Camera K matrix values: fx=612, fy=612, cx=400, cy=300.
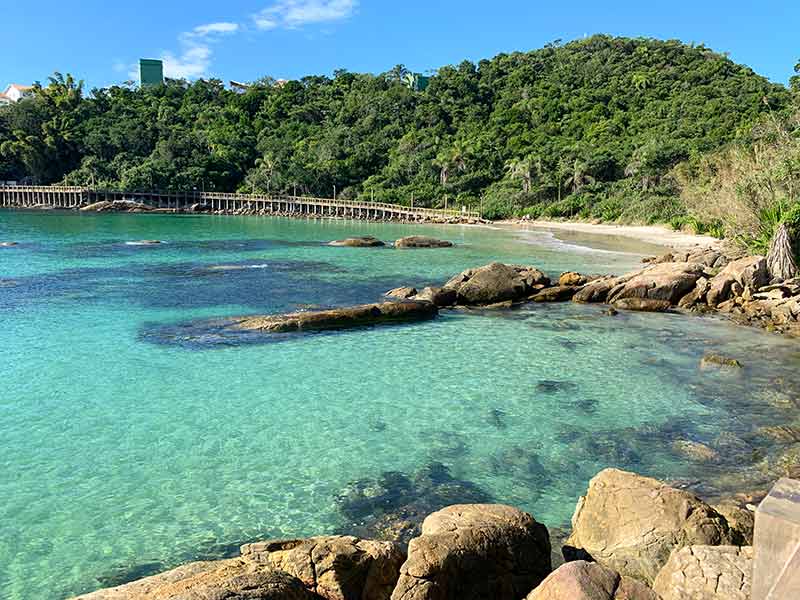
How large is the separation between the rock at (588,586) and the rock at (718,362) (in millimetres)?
9503

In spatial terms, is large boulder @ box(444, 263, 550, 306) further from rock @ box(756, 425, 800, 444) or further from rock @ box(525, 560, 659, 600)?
rock @ box(525, 560, 659, 600)

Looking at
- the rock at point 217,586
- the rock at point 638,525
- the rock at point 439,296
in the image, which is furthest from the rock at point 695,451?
the rock at point 439,296

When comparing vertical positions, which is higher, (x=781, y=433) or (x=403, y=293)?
(x=403, y=293)

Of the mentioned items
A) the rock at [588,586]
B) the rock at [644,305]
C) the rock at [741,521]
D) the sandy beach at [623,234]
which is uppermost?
the sandy beach at [623,234]

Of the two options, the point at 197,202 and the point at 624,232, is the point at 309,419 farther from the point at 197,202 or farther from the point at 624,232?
the point at 197,202

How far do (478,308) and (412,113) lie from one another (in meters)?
96.7

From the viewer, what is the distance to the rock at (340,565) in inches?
177

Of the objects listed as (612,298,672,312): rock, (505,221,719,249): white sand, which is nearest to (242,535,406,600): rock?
(612,298,672,312): rock

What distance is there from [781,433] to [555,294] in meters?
11.6

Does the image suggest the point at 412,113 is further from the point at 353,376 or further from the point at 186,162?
the point at 353,376

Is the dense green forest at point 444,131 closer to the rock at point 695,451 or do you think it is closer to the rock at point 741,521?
the rock at point 695,451

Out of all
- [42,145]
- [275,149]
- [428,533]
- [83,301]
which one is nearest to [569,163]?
[275,149]

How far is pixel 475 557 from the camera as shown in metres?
4.89

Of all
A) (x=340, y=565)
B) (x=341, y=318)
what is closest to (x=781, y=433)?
(x=340, y=565)
